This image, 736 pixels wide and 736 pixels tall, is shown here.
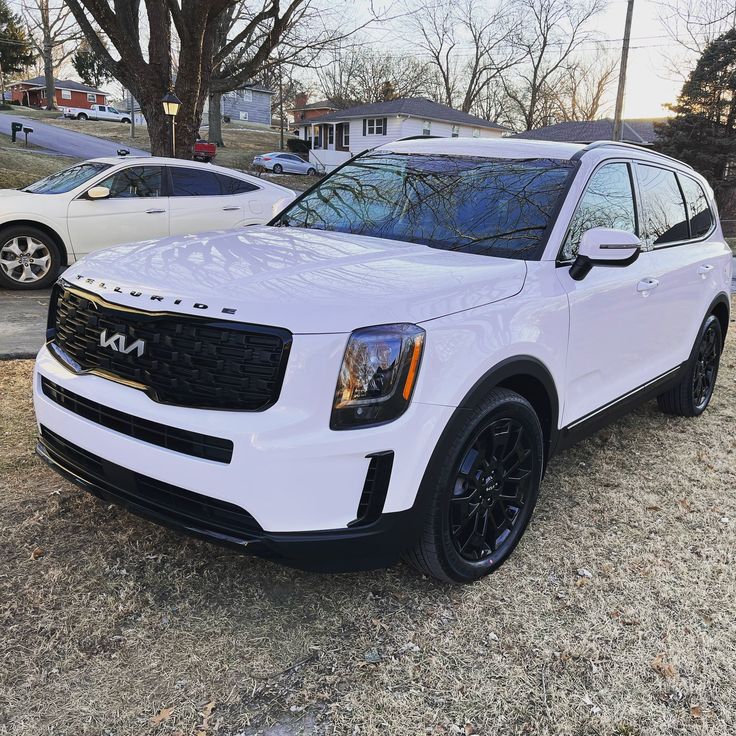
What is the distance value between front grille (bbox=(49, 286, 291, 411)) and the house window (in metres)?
45.5

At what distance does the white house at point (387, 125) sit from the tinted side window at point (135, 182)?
34.6m

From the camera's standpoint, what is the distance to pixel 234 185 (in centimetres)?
942

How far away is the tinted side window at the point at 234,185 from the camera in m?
9.34

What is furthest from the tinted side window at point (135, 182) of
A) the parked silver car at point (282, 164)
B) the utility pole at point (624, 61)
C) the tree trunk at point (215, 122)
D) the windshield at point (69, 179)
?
the tree trunk at point (215, 122)

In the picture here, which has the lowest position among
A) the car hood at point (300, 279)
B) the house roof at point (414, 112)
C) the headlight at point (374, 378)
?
the headlight at point (374, 378)

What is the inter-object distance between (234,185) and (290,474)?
25.6 ft

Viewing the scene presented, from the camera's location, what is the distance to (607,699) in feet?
8.07

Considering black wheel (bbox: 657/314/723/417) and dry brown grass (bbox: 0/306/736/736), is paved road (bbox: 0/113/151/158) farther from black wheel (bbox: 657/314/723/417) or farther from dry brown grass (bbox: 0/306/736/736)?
dry brown grass (bbox: 0/306/736/736)

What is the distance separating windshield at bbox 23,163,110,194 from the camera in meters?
8.47

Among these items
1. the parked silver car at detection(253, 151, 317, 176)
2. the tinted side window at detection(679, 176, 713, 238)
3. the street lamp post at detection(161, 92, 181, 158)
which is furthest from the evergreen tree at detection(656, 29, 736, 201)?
the tinted side window at detection(679, 176, 713, 238)

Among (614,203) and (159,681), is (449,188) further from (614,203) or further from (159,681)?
(159,681)

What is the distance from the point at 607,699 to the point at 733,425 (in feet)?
11.6

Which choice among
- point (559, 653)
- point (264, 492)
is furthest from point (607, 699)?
point (264, 492)

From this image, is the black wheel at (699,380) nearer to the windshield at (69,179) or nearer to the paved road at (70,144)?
the windshield at (69,179)
